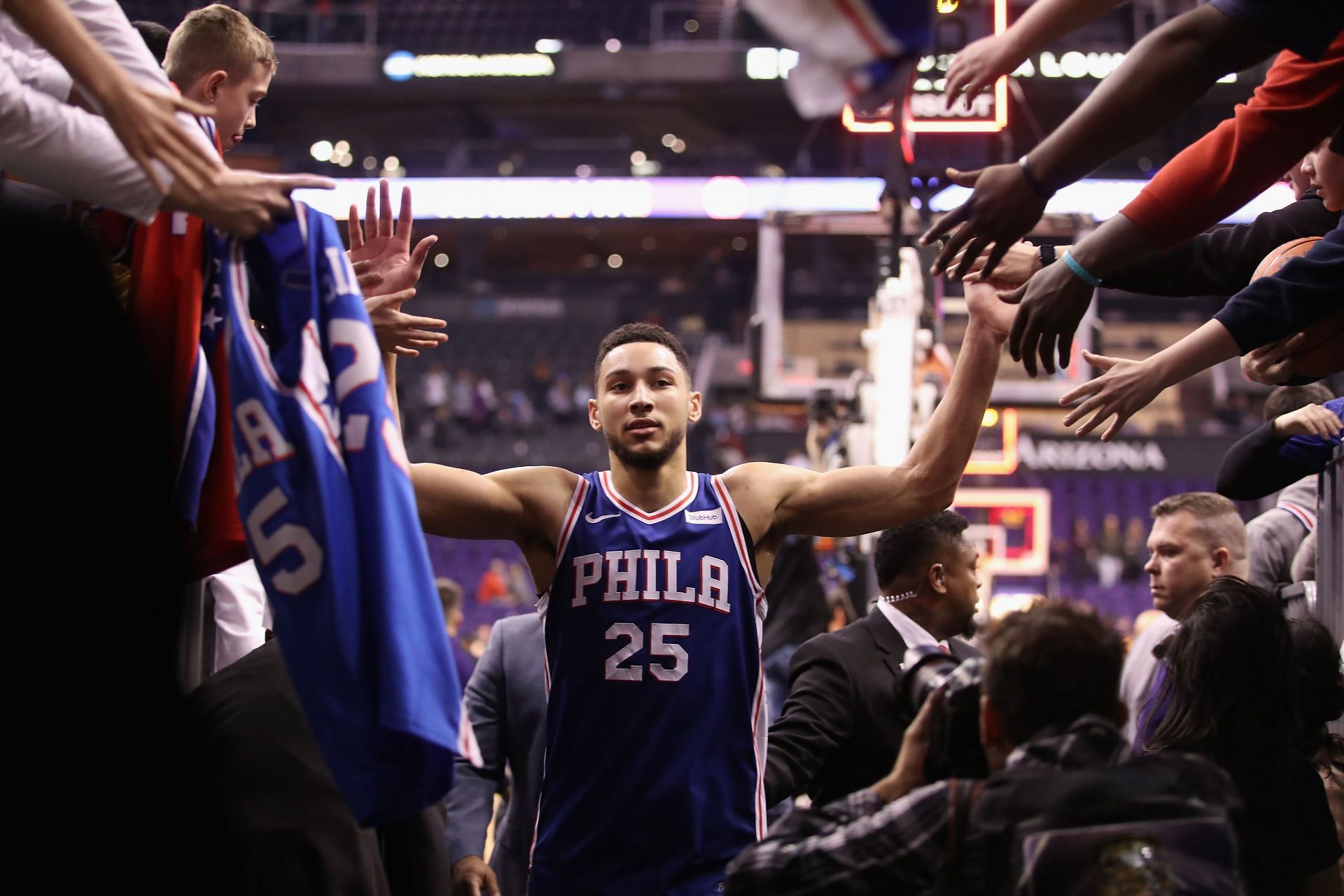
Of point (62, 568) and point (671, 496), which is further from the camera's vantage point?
point (671, 496)

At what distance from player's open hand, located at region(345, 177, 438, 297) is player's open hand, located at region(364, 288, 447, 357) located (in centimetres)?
3

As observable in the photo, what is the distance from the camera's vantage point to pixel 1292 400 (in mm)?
4605

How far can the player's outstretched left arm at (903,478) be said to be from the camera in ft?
10.0

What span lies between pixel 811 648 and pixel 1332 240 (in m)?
1.70

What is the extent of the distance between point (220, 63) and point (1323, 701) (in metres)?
2.94

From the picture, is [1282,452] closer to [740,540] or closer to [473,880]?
[740,540]

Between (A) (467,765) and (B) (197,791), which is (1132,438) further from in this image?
(B) (197,791)

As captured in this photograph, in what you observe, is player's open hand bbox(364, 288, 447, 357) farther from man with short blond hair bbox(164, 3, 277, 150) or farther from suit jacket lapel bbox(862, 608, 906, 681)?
suit jacket lapel bbox(862, 608, 906, 681)

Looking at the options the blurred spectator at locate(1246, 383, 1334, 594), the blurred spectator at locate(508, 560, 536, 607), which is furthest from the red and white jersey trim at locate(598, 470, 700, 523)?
the blurred spectator at locate(508, 560, 536, 607)

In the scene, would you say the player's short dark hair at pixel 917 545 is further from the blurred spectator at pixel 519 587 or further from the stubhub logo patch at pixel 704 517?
the blurred spectator at pixel 519 587

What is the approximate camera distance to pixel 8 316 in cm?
182

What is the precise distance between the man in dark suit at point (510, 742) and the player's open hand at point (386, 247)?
54.5 inches

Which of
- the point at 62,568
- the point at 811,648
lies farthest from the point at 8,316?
the point at 811,648

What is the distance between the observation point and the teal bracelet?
226 cm
